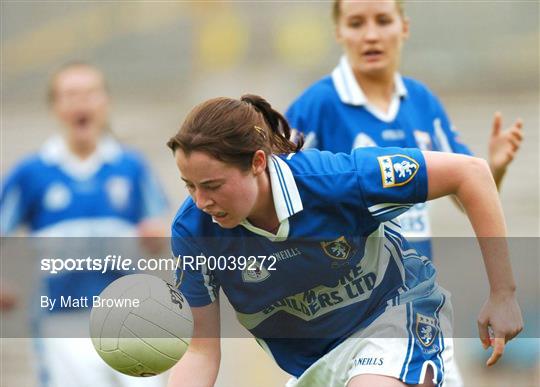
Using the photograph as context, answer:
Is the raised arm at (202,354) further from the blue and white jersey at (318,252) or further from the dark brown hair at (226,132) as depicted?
the dark brown hair at (226,132)

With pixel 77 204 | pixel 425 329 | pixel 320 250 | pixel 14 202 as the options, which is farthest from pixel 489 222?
pixel 14 202

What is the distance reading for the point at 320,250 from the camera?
14.0ft

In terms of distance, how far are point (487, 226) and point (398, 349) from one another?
1.76 feet

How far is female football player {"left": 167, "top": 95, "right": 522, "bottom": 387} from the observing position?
4062 mm

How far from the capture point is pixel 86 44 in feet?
63.6

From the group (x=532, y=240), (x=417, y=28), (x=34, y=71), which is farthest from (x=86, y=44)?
(x=532, y=240)

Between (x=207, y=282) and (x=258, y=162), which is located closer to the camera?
(x=258, y=162)

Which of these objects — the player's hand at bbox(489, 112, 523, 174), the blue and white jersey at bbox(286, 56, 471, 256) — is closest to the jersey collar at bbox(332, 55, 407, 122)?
the blue and white jersey at bbox(286, 56, 471, 256)

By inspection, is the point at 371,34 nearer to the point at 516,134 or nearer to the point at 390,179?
the point at 516,134

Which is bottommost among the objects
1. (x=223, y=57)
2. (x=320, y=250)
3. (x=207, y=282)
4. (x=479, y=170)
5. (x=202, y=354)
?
(x=223, y=57)

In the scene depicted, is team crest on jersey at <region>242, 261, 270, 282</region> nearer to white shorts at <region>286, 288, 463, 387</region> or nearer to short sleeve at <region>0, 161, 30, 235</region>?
white shorts at <region>286, 288, 463, 387</region>

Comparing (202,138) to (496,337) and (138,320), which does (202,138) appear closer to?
(138,320)

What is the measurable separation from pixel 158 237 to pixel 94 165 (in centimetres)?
57

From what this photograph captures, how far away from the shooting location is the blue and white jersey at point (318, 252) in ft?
13.7
